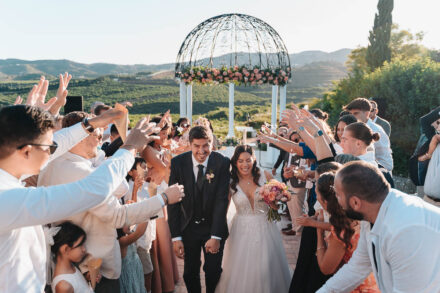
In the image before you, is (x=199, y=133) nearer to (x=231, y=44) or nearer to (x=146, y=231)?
(x=146, y=231)

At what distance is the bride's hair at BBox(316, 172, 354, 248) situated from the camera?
101 inches

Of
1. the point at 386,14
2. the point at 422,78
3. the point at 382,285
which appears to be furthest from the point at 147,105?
the point at 382,285

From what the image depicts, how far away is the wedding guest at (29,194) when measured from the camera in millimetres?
1451

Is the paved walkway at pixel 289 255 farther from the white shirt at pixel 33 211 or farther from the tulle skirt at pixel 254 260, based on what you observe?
the white shirt at pixel 33 211

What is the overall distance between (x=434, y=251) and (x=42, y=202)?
1.94 metres

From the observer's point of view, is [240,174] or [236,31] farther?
[236,31]

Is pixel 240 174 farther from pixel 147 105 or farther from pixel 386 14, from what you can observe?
pixel 147 105

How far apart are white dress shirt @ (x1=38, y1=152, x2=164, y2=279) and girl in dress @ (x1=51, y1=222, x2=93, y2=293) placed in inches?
3.1

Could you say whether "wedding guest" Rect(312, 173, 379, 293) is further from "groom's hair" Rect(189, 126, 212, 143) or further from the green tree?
the green tree

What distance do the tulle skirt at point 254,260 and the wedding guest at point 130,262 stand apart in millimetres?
1061

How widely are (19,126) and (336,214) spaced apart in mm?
2212

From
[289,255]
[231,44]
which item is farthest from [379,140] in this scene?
[231,44]

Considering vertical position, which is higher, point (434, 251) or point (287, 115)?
point (287, 115)

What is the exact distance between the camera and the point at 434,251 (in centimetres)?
171
